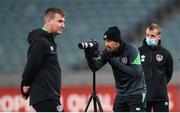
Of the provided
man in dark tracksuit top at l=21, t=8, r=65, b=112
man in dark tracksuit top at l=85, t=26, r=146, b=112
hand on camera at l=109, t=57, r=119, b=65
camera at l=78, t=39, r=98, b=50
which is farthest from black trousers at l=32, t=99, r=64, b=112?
hand on camera at l=109, t=57, r=119, b=65

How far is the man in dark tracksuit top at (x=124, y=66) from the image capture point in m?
8.05

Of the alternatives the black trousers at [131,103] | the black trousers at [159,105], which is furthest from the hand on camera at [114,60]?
the black trousers at [159,105]

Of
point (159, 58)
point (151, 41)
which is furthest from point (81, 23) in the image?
point (151, 41)

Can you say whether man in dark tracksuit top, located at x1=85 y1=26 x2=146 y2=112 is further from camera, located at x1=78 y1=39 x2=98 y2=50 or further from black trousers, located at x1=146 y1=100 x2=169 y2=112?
black trousers, located at x1=146 y1=100 x2=169 y2=112

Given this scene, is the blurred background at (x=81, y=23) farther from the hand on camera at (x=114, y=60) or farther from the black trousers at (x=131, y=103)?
the hand on camera at (x=114, y=60)

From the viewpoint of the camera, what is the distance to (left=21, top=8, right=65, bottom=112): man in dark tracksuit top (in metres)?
7.20

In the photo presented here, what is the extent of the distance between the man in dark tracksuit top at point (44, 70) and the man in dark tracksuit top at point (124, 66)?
843 mm

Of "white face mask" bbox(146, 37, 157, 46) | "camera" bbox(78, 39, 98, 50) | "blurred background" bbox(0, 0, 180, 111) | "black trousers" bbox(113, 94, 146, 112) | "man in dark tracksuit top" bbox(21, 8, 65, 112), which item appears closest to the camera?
"man in dark tracksuit top" bbox(21, 8, 65, 112)

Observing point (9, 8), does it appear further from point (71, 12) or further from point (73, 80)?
point (73, 80)

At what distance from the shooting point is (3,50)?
16.8m

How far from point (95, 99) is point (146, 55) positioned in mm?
1321

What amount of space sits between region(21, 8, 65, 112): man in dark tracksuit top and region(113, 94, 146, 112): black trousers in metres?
1.20

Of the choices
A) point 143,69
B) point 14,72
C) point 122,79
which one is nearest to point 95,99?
point 122,79

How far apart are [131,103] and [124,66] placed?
497 mm
